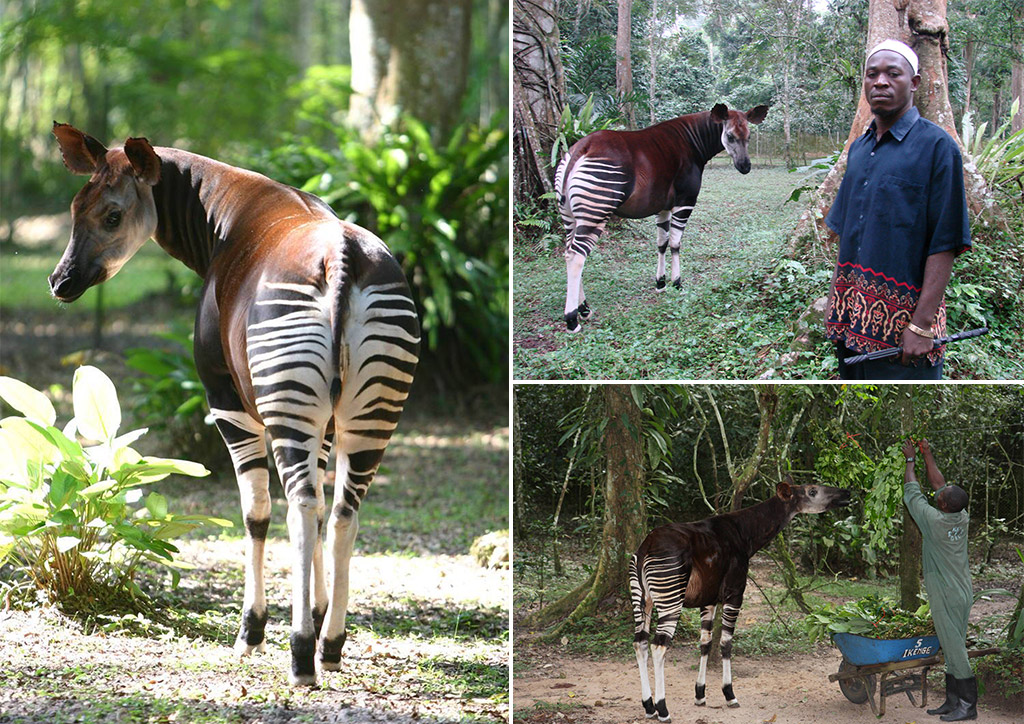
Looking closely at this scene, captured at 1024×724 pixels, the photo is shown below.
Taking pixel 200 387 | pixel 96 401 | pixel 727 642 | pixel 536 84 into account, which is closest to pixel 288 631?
pixel 96 401

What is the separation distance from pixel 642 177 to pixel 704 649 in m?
1.75

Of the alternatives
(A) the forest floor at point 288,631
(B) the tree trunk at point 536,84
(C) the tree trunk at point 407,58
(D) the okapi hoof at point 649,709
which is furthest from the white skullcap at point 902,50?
(C) the tree trunk at point 407,58

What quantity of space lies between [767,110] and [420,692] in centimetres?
237

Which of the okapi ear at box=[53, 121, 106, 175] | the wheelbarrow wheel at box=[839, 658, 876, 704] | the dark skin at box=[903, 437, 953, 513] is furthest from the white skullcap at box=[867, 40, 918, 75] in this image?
the okapi ear at box=[53, 121, 106, 175]

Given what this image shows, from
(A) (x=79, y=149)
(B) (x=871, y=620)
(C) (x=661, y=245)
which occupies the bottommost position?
(B) (x=871, y=620)

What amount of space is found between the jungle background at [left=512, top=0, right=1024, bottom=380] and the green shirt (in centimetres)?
62

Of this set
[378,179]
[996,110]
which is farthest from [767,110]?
[378,179]

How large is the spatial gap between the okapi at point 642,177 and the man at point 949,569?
1.20m

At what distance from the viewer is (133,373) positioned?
31.9 feet

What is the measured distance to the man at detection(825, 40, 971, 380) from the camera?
329cm

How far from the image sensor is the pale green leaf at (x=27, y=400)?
4.24 m

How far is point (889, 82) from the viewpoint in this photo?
3330 millimetres

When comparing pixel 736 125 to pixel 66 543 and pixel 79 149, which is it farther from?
pixel 66 543

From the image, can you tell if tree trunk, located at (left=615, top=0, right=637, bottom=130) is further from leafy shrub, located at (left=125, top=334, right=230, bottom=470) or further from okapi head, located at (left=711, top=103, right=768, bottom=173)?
leafy shrub, located at (left=125, top=334, right=230, bottom=470)
